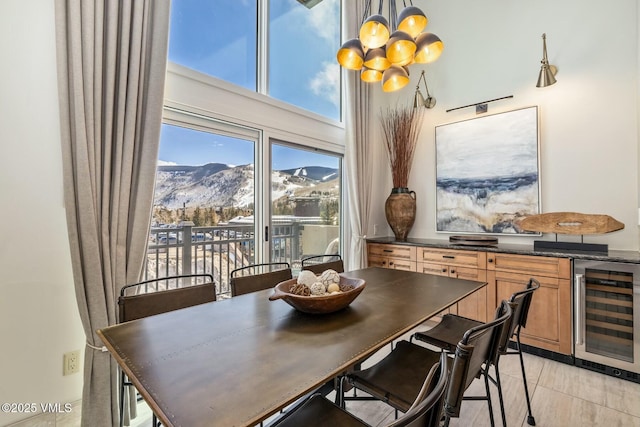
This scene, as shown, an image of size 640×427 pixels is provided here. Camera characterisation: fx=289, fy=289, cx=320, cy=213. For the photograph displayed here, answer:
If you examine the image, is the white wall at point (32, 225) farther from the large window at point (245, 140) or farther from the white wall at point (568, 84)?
the white wall at point (568, 84)

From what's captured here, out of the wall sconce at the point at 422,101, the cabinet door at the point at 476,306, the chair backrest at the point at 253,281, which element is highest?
the wall sconce at the point at 422,101

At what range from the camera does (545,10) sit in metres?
2.92

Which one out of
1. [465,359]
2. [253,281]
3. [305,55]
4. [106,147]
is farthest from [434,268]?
[106,147]

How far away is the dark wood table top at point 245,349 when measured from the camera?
734 mm

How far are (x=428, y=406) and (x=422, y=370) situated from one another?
2.75ft

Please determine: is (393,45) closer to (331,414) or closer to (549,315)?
(331,414)

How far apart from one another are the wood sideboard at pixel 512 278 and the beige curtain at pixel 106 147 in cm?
271

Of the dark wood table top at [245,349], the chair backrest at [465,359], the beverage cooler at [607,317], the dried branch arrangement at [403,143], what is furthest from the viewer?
the dried branch arrangement at [403,143]

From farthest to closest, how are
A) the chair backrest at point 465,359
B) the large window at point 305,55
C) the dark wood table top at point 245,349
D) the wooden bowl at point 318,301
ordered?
the large window at point 305,55 < the wooden bowl at point 318,301 < the chair backrest at point 465,359 < the dark wood table top at point 245,349

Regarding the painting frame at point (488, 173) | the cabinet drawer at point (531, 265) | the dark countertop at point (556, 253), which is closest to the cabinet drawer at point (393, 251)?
the dark countertop at point (556, 253)

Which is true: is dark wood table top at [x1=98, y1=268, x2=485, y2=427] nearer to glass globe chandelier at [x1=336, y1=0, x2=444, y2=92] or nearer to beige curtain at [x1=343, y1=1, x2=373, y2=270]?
glass globe chandelier at [x1=336, y1=0, x2=444, y2=92]

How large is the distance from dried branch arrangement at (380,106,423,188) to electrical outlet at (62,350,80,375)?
348cm

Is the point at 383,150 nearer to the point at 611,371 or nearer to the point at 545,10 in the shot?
the point at 545,10

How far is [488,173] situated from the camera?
3229 mm
